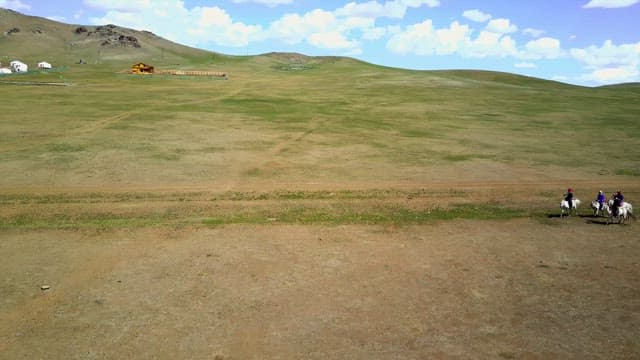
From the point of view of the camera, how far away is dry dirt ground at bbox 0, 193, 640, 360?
1563 cm

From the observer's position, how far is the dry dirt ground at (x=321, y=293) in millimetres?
15633

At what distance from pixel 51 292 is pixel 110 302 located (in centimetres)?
274

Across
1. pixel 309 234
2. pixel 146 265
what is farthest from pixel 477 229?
pixel 146 265

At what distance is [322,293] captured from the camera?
62.5 feet

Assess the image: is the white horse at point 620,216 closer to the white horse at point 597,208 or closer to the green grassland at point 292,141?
the white horse at point 597,208

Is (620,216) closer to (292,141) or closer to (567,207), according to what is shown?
(567,207)

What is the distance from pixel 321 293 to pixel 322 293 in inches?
1.6

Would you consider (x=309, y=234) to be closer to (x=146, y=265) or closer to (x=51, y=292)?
(x=146, y=265)

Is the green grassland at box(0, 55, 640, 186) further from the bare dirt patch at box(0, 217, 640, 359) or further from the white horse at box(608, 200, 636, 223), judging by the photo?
the bare dirt patch at box(0, 217, 640, 359)

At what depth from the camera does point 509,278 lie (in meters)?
20.6

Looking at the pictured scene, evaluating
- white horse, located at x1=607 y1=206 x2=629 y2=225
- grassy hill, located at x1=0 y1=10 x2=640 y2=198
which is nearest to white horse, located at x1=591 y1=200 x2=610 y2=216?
white horse, located at x1=607 y1=206 x2=629 y2=225

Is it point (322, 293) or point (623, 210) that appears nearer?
point (322, 293)

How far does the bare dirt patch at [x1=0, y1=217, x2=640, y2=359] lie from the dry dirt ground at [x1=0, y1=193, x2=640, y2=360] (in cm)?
7

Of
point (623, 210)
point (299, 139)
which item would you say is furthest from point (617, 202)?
point (299, 139)
